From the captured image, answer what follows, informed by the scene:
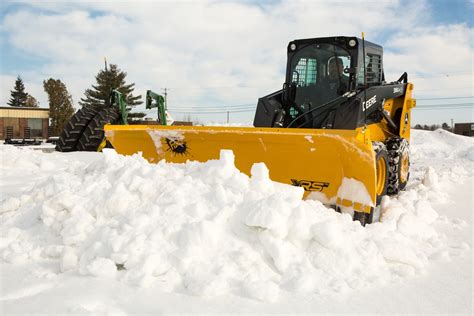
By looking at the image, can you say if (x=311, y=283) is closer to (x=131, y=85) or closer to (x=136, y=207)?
(x=136, y=207)

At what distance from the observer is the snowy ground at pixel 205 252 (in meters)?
2.44

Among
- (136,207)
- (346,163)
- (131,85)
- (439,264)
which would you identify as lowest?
(439,264)

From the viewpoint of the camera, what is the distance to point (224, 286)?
2527 millimetres

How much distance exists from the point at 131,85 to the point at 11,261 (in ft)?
122

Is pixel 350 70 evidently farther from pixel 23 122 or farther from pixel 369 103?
pixel 23 122

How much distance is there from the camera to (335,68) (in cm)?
568

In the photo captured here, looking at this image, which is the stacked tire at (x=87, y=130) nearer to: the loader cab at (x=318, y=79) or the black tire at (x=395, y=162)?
the loader cab at (x=318, y=79)

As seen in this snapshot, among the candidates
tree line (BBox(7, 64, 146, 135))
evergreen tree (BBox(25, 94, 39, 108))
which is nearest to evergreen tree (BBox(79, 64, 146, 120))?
tree line (BBox(7, 64, 146, 135))

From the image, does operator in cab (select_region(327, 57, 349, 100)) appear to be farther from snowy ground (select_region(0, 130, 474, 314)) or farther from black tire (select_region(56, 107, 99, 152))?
black tire (select_region(56, 107, 99, 152))

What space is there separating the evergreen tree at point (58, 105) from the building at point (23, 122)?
0.78m

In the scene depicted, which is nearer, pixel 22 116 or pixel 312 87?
pixel 312 87

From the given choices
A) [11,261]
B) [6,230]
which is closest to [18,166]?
[6,230]

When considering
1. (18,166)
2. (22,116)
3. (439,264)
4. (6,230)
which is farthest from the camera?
(22,116)

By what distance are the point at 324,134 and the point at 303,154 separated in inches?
14.3
